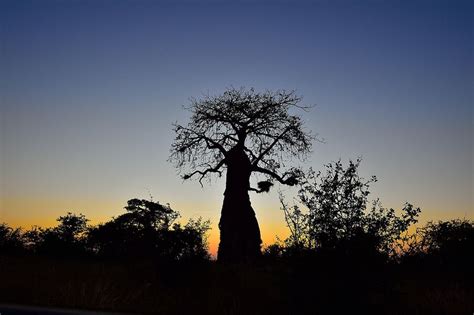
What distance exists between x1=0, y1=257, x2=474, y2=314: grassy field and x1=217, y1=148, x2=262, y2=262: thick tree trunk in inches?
599

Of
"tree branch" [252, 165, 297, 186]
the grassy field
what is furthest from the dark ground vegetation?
"tree branch" [252, 165, 297, 186]

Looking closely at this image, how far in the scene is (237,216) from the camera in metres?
30.1

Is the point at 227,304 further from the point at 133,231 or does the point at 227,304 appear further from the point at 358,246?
the point at 133,231

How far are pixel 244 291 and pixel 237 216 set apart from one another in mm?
17517

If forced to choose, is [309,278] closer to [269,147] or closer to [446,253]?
[446,253]

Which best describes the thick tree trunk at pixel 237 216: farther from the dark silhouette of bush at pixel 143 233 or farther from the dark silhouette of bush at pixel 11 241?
the dark silhouette of bush at pixel 11 241

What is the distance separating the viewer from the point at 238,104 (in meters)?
29.2

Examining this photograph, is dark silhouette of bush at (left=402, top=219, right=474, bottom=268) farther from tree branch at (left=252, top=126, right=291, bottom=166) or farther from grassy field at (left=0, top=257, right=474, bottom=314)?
tree branch at (left=252, top=126, right=291, bottom=166)

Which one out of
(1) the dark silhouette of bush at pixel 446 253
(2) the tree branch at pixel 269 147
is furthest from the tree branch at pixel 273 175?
(1) the dark silhouette of bush at pixel 446 253

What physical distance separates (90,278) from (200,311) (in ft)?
11.8

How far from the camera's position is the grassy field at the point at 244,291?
11055 mm

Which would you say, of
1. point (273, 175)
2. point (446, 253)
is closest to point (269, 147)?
point (273, 175)

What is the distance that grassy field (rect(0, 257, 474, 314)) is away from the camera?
11055 mm

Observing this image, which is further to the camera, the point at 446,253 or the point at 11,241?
the point at 11,241
